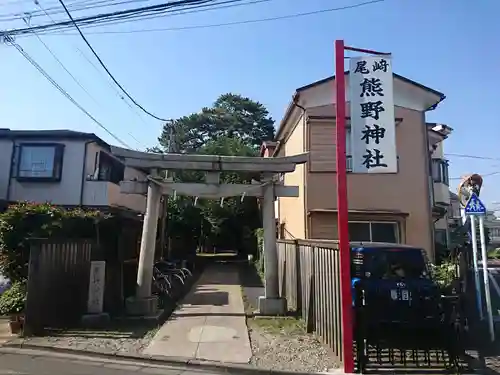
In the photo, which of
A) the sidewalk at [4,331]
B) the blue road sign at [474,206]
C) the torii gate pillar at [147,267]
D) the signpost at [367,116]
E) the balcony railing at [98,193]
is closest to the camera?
the signpost at [367,116]

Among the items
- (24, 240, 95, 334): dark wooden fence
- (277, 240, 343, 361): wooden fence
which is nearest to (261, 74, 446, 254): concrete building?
(277, 240, 343, 361): wooden fence

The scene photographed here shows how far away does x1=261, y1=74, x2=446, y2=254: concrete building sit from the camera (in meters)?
13.3

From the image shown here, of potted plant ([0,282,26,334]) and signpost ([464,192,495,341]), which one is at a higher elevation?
signpost ([464,192,495,341])

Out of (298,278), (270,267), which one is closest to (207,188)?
(270,267)

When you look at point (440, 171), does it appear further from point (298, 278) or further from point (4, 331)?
point (4, 331)

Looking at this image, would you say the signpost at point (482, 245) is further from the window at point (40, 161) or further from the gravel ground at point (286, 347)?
the window at point (40, 161)

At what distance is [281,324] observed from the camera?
9.27m

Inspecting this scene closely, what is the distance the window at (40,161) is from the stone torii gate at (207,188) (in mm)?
11326

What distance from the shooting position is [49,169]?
20.0m

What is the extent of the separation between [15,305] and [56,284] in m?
0.90

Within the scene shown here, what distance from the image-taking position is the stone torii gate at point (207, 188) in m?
10.3

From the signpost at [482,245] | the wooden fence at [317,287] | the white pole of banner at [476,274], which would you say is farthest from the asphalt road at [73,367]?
the white pole of banner at [476,274]

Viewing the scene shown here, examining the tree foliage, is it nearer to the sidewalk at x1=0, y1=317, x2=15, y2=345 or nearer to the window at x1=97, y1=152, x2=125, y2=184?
the window at x1=97, y1=152, x2=125, y2=184

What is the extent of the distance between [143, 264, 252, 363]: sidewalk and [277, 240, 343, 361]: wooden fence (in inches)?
57.2
